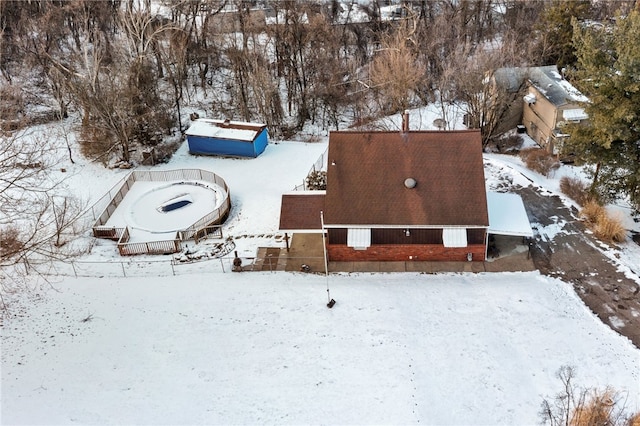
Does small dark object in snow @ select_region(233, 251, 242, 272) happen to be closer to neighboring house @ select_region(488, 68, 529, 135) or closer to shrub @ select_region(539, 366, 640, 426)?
shrub @ select_region(539, 366, 640, 426)

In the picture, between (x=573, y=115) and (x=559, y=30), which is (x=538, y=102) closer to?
(x=573, y=115)

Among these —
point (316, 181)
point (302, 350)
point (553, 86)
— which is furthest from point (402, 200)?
point (553, 86)

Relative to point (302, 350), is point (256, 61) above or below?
above

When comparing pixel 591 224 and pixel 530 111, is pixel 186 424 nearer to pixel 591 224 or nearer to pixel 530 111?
pixel 591 224

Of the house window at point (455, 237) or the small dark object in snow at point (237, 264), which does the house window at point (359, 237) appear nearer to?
the house window at point (455, 237)

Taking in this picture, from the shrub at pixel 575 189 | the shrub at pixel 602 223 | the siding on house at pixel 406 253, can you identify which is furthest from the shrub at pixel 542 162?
the siding on house at pixel 406 253
